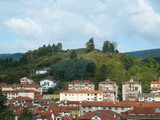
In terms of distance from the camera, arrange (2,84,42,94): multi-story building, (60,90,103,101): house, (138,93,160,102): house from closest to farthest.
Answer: (138,93,160,102): house < (60,90,103,101): house < (2,84,42,94): multi-story building

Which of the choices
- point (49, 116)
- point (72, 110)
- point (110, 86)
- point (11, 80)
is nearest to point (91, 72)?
point (110, 86)

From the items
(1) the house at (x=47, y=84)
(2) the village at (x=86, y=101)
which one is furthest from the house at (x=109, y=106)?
(1) the house at (x=47, y=84)

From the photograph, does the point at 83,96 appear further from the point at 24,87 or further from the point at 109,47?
the point at 109,47

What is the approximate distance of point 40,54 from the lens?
5846 inches

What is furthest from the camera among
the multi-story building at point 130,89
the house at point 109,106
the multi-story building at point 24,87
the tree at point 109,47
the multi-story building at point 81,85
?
the tree at point 109,47

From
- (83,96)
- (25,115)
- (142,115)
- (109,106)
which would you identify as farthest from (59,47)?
(142,115)

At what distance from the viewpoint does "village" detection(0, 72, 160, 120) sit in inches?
2101

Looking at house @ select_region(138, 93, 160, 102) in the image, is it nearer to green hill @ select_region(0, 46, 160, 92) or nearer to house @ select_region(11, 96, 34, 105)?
green hill @ select_region(0, 46, 160, 92)

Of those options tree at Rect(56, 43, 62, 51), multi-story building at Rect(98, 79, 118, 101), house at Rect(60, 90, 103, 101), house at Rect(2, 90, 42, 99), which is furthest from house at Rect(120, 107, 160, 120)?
tree at Rect(56, 43, 62, 51)

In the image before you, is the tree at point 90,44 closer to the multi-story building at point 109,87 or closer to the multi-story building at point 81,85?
the multi-story building at point 81,85

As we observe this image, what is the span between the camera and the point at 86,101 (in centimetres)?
7069

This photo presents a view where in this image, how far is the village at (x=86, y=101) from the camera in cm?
5338

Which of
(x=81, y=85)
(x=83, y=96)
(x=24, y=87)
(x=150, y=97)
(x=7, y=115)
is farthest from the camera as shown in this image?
(x=81, y=85)

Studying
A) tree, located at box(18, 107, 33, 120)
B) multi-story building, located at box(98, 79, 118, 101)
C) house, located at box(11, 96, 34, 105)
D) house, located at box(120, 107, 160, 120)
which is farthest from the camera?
multi-story building, located at box(98, 79, 118, 101)
